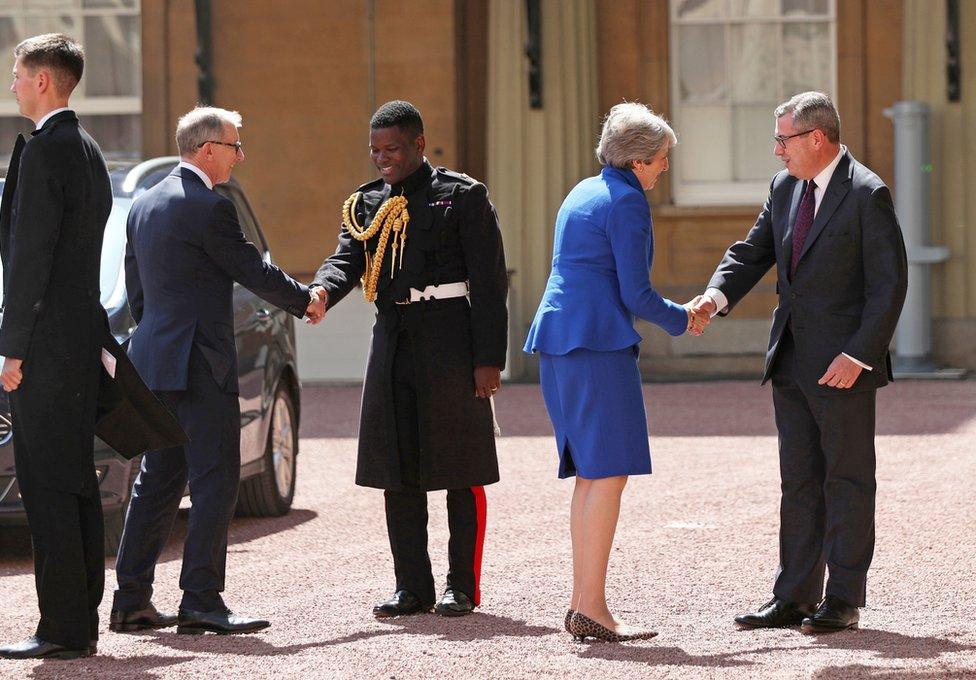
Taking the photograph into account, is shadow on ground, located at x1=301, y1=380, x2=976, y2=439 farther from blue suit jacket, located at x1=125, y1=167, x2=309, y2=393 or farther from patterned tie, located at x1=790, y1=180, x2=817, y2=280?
blue suit jacket, located at x1=125, y1=167, x2=309, y2=393

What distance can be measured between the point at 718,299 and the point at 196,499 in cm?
188

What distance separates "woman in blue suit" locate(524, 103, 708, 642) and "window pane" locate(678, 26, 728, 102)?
424 inches

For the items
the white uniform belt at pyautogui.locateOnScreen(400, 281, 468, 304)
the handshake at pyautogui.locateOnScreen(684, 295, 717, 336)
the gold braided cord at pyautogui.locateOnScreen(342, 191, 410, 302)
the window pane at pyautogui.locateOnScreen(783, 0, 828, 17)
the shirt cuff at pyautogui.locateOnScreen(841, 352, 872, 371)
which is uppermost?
the window pane at pyautogui.locateOnScreen(783, 0, 828, 17)

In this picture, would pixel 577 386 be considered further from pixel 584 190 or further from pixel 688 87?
pixel 688 87

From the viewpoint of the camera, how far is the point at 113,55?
16.9 m

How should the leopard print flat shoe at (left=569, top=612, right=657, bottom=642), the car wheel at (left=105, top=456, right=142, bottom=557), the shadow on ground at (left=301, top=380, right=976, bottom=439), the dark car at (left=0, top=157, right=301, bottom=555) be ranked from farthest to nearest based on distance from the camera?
the shadow on ground at (left=301, top=380, right=976, bottom=439), the car wheel at (left=105, top=456, right=142, bottom=557), the dark car at (left=0, top=157, right=301, bottom=555), the leopard print flat shoe at (left=569, top=612, right=657, bottom=642)

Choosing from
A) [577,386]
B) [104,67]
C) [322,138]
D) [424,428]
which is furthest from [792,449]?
[104,67]

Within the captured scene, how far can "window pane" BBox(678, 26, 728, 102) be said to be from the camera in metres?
16.6

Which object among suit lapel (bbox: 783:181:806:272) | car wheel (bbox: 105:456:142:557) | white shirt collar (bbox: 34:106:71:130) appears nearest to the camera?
white shirt collar (bbox: 34:106:71:130)

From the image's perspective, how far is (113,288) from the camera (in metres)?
7.96

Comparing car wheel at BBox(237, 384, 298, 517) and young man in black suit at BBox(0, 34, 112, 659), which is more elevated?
young man in black suit at BBox(0, 34, 112, 659)

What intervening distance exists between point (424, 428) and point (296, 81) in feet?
33.5

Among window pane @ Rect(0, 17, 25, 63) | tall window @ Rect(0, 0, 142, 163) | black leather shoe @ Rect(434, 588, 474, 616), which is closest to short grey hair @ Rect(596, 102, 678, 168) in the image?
black leather shoe @ Rect(434, 588, 474, 616)

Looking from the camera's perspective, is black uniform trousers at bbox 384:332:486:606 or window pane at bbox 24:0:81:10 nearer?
black uniform trousers at bbox 384:332:486:606
